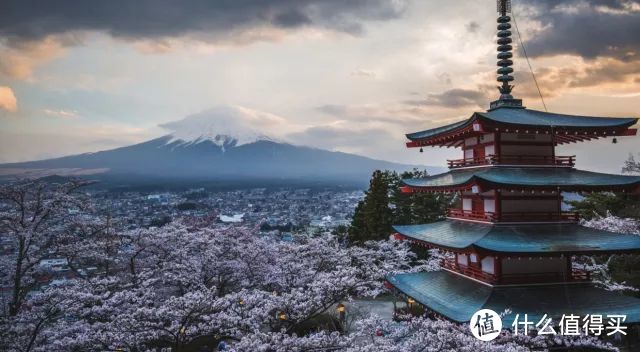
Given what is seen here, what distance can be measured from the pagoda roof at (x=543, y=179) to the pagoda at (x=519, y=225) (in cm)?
3

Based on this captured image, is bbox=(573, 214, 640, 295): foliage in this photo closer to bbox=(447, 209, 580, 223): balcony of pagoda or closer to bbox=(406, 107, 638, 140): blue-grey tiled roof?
bbox=(447, 209, 580, 223): balcony of pagoda

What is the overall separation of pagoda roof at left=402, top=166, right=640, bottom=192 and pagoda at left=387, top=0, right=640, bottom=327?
3 centimetres

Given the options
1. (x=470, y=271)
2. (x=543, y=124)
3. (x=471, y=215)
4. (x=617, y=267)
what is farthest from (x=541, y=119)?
(x=617, y=267)

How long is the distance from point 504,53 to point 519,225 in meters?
6.52

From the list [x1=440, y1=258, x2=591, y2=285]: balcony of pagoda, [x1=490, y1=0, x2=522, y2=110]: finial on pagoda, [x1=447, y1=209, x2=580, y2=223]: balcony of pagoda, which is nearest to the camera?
[x1=440, y1=258, x2=591, y2=285]: balcony of pagoda

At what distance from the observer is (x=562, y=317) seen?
39.5ft

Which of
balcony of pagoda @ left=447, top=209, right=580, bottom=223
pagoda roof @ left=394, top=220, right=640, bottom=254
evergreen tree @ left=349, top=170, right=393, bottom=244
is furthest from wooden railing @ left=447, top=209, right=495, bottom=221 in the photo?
evergreen tree @ left=349, top=170, right=393, bottom=244

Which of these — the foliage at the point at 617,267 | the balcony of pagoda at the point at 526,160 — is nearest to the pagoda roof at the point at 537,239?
the balcony of pagoda at the point at 526,160

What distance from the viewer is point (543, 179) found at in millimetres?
13953

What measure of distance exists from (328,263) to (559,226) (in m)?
12.7

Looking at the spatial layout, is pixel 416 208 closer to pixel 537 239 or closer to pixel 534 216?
pixel 534 216

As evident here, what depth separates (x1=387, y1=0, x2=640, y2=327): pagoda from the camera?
1279 centimetres

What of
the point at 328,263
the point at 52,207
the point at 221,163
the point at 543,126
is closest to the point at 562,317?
the point at 543,126

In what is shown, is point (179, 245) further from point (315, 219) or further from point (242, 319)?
point (315, 219)
